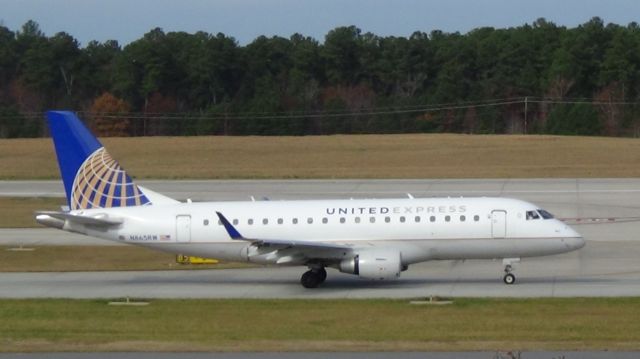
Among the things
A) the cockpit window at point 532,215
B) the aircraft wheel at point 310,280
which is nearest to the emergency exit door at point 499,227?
the cockpit window at point 532,215

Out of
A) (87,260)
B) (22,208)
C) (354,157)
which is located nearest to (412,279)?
(87,260)

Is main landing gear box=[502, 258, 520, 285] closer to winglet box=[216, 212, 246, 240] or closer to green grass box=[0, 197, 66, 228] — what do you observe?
winglet box=[216, 212, 246, 240]

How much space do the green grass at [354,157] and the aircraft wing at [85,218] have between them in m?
41.5

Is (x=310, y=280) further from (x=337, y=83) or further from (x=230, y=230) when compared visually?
(x=337, y=83)

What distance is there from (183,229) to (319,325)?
28.2 feet

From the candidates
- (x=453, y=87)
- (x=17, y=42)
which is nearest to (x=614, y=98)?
(x=453, y=87)

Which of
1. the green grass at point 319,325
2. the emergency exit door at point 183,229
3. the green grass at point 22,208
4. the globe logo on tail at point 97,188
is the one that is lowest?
the green grass at point 22,208

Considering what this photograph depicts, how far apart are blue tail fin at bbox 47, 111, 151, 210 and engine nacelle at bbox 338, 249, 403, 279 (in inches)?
255

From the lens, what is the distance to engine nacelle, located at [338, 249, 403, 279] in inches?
1214

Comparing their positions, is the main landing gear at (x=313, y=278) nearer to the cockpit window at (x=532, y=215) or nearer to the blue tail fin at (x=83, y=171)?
the blue tail fin at (x=83, y=171)

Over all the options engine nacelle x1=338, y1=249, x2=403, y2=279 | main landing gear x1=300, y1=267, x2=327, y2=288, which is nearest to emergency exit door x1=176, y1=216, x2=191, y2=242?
main landing gear x1=300, y1=267, x2=327, y2=288

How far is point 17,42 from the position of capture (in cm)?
14150

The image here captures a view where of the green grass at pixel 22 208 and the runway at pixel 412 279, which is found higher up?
the runway at pixel 412 279

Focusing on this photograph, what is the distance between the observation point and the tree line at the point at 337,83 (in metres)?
115
